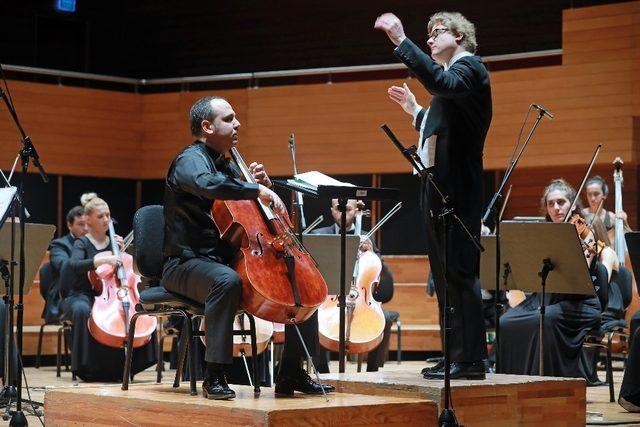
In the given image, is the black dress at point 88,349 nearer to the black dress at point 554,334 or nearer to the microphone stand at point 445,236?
the black dress at point 554,334

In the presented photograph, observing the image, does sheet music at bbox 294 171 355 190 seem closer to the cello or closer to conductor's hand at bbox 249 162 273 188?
conductor's hand at bbox 249 162 273 188

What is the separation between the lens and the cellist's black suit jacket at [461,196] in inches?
154

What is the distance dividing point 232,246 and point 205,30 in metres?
9.46

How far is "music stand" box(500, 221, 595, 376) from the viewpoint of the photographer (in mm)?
4957

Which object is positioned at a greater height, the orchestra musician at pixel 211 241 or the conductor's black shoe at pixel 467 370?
the orchestra musician at pixel 211 241

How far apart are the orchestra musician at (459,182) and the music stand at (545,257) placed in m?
1.10

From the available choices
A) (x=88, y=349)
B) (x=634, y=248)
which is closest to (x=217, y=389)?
(x=634, y=248)

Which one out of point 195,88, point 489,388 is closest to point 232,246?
point 489,388

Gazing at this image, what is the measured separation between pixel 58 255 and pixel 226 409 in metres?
4.57

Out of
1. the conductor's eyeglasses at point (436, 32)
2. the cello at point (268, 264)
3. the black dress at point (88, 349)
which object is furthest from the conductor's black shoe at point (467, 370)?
the black dress at point (88, 349)

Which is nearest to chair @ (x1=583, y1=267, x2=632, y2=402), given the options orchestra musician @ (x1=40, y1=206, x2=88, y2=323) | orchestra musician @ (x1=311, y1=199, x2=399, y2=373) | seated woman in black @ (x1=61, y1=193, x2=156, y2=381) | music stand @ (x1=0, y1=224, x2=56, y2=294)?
orchestra musician @ (x1=311, y1=199, x2=399, y2=373)

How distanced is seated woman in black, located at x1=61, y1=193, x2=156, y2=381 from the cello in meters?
3.38

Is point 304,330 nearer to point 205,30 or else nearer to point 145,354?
point 145,354

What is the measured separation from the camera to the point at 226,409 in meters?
3.38
